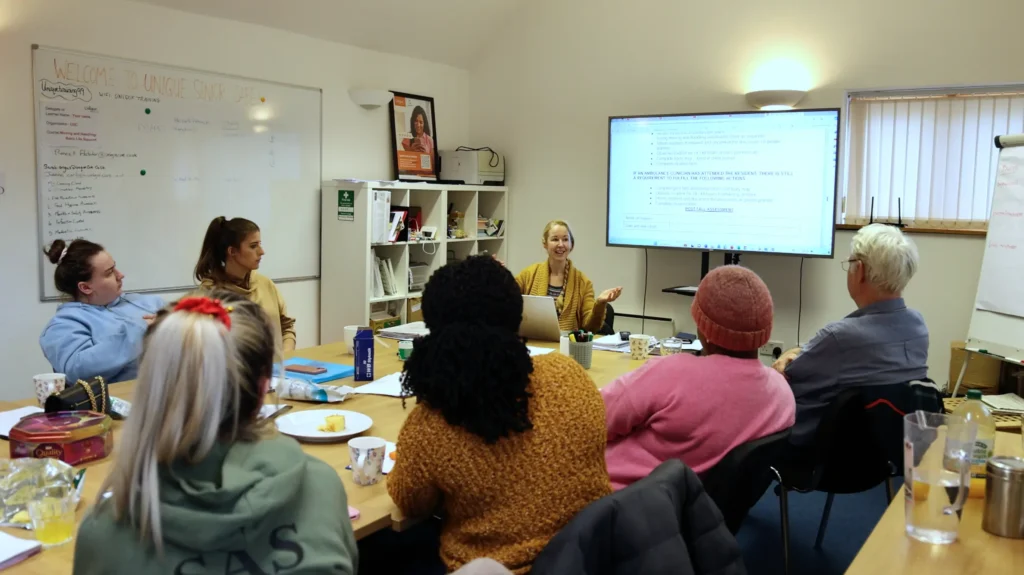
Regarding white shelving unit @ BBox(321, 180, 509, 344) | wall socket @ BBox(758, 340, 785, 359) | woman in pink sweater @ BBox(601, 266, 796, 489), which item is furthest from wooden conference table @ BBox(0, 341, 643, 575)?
wall socket @ BBox(758, 340, 785, 359)

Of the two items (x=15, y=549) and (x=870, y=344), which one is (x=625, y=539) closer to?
(x=15, y=549)

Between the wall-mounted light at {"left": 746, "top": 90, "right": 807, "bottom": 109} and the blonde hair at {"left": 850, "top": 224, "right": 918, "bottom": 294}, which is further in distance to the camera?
the wall-mounted light at {"left": 746, "top": 90, "right": 807, "bottom": 109}

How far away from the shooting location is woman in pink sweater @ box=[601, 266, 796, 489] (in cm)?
201

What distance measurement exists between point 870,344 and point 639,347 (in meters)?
0.88

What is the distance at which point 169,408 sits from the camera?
A: 114cm

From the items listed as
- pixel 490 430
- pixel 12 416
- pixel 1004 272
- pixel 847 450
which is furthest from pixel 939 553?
pixel 1004 272

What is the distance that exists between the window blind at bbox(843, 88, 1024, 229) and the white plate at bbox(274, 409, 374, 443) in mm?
3403

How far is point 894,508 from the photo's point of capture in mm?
1722

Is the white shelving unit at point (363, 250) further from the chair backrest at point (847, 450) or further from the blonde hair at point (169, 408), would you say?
the blonde hair at point (169, 408)

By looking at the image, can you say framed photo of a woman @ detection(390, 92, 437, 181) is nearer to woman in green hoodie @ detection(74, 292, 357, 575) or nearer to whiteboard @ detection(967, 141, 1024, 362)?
whiteboard @ detection(967, 141, 1024, 362)

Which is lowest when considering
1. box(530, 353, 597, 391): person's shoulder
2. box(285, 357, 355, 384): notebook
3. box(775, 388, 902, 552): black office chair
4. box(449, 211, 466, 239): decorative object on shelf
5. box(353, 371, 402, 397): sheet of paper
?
box(775, 388, 902, 552): black office chair

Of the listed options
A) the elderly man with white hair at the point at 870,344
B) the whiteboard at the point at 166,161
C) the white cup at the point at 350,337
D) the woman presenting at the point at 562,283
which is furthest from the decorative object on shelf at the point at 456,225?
the elderly man with white hair at the point at 870,344

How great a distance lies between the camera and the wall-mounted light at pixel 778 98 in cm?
447

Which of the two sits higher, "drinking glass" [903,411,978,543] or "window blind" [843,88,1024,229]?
"window blind" [843,88,1024,229]
